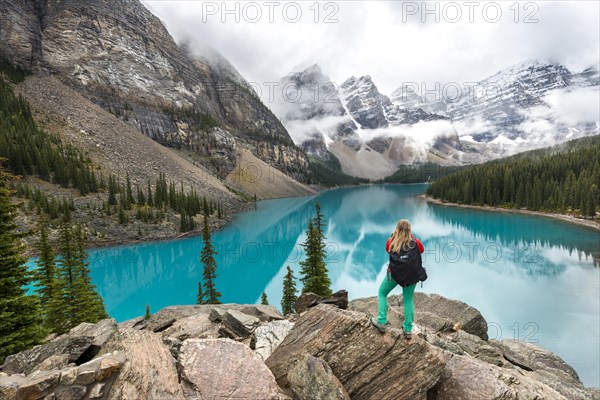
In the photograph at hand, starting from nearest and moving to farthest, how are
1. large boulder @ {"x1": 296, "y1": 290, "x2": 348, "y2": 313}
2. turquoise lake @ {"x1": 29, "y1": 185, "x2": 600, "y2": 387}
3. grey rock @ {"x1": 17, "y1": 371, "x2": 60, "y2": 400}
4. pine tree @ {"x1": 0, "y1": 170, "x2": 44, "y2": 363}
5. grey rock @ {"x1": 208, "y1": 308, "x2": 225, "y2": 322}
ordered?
1. grey rock @ {"x1": 17, "y1": 371, "x2": 60, "y2": 400}
2. pine tree @ {"x1": 0, "y1": 170, "x2": 44, "y2": 363}
3. grey rock @ {"x1": 208, "y1": 308, "x2": 225, "y2": 322}
4. large boulder @ {"x1": 296, "y1": 290, "x2": 348, "y2": 313}
5. turquoise lake @ {"x1": 29, "y1": 185, "x2": 600, "y2": 387}

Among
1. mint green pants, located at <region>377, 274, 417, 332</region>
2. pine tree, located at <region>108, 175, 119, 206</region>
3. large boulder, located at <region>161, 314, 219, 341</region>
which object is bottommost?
large boulder, located at <region>161, 314, 219, 341</region>

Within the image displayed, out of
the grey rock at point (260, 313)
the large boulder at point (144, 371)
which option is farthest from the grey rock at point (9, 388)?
the grey rock at point (260, 313)

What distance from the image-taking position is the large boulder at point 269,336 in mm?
8688

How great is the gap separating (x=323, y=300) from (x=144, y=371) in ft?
26.9

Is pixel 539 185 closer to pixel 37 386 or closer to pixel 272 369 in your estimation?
pixel 272 369

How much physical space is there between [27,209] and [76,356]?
216 feet

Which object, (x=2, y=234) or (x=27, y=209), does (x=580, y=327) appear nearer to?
(x=2, y=234)

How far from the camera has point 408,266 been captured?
7.27m

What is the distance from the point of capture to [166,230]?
223 ft

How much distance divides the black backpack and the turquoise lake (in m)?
10.5

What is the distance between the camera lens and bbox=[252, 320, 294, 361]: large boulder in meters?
8.69

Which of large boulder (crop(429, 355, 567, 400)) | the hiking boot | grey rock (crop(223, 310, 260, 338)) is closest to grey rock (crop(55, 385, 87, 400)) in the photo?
grey rock (crop(223, 310, 260, 338))

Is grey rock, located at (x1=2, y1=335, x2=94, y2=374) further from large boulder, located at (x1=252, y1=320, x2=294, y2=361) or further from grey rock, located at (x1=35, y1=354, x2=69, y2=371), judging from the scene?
large boulder, located at (x1=252, y1=320, x2=294, y2=361)

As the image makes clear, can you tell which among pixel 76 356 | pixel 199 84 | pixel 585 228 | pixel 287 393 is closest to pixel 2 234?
pixel 76 356
